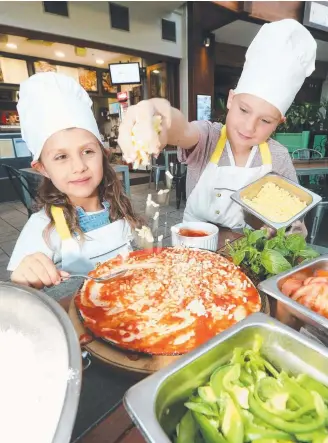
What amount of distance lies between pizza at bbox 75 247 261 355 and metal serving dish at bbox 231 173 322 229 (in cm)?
31

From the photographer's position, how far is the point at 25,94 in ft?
4.48

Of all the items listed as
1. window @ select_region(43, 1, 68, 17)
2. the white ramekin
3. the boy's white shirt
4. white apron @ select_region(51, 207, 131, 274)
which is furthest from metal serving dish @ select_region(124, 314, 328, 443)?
window @ select_region(43, 1, 68, 17)

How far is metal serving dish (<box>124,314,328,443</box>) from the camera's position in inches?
18.2

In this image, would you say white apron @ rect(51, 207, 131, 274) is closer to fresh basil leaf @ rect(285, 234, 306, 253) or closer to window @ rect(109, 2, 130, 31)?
fresh basil leaf @ rect(285, 234, 306, 253)

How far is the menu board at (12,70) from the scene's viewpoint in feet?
28.3

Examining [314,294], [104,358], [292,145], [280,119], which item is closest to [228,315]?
[314,294]

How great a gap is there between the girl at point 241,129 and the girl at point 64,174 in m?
0.29

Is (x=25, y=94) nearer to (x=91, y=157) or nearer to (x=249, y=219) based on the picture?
(x=91, y=157)

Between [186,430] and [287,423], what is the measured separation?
0.18 metres

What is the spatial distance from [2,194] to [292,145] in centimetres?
703

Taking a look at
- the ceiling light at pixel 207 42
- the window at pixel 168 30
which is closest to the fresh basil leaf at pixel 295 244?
the window at pixel 168 30

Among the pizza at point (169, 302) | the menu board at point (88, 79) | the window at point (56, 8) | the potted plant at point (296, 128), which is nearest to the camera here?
the pizza at point (169, 302)

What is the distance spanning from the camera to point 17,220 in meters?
5.29

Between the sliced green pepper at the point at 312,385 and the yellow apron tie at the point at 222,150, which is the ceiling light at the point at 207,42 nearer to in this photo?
the yellow apron tie at the point at 222,150
